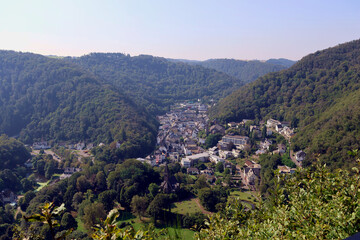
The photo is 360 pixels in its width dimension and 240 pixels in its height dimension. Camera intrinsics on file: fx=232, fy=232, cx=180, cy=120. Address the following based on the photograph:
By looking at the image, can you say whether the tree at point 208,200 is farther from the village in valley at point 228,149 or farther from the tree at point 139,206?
the village in valley at point 228,149

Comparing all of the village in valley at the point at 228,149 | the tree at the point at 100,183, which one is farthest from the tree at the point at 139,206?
the village in valley at the point at 228,149

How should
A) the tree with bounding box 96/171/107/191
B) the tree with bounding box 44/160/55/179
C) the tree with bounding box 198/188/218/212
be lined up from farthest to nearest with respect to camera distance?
the tree with bounding box 44/160/55/179 < the tree with bounding box 96/171/107/191 < the tree with bounding box 198/188/218/212

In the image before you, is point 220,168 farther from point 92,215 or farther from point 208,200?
point 92,215

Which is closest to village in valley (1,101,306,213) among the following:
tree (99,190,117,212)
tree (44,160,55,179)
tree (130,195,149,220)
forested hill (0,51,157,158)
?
tree (44,160,55,179)

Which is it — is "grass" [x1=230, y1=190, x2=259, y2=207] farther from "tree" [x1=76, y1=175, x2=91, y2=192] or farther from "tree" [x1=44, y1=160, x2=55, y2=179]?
"tree" [x1=44, y1=160, x2=55, y2=179]

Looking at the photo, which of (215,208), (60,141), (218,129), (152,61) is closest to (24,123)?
Result: (60,141)

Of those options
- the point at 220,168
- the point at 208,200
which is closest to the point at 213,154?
the point at 220,168
